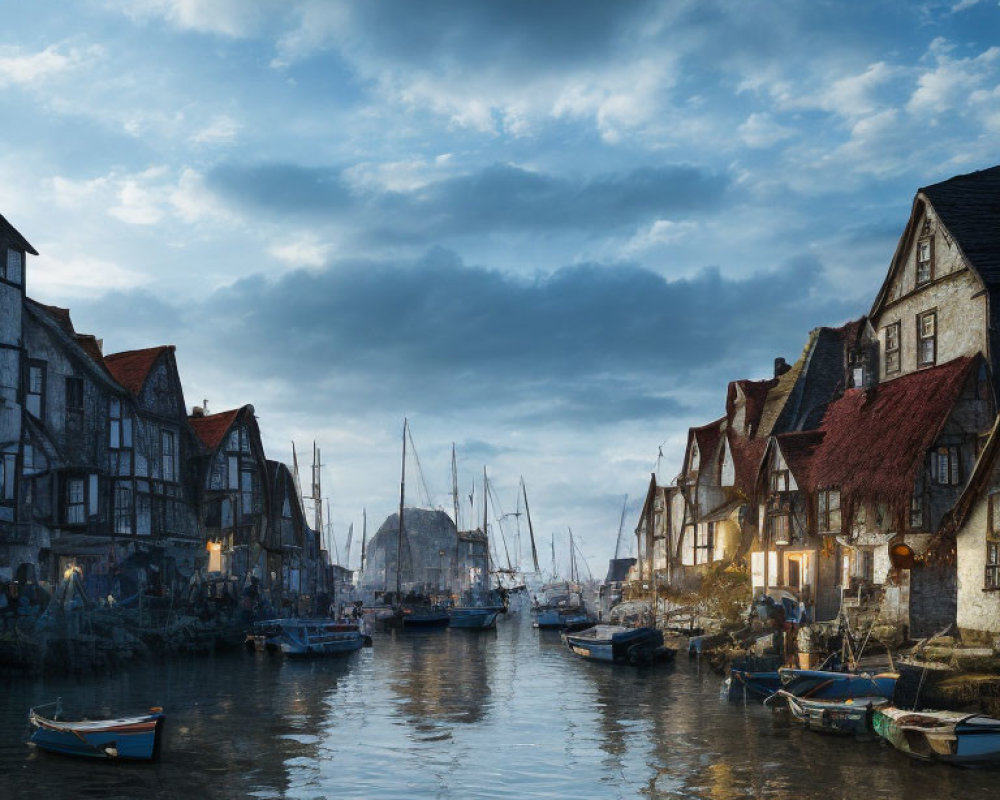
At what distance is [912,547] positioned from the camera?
138 ft

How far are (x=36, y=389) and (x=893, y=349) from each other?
4093 cm

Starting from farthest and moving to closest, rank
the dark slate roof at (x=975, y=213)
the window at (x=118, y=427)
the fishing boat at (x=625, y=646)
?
the window at (x=118, y=427)
the fishing boat at (x=625, y=646)
the dark slate roof at (x=975, y=213)

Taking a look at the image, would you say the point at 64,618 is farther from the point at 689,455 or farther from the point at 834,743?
the point at 689,455

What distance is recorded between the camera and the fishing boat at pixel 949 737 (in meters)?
25.6

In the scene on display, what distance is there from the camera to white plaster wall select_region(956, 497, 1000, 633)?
110 ft

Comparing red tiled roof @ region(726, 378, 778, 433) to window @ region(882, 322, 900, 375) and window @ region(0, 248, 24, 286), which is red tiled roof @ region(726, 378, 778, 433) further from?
window @ region(0, 248, 24, 286)

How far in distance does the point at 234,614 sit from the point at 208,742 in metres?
33.7

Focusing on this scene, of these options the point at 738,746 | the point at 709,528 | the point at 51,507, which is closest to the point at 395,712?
the point at 738,746

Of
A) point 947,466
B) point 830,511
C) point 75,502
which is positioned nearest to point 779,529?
point 830,511

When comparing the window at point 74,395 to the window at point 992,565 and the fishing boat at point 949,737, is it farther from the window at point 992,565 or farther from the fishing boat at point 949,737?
the fishing boat at point 949,737

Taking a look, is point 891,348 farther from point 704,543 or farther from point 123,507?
point 123,507

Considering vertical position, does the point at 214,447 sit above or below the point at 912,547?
above

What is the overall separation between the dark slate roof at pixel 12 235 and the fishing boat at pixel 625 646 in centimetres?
3444

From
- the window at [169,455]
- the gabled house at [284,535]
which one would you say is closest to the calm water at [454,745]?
the window at [169,455]
